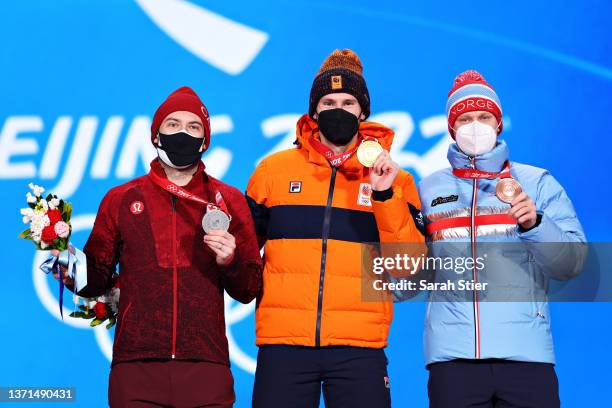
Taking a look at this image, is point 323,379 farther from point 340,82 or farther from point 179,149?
point 340,82

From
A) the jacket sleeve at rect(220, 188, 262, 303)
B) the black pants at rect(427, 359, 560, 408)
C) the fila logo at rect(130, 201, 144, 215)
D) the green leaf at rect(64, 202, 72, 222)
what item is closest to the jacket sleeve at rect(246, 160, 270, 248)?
the jacket sleeve at rect(220, 188, 262, 303)

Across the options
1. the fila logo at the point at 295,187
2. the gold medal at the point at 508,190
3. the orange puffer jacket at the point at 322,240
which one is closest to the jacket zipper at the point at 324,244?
the orange puffer jacket at the point at 322,240

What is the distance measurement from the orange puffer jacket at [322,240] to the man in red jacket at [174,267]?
128 mm

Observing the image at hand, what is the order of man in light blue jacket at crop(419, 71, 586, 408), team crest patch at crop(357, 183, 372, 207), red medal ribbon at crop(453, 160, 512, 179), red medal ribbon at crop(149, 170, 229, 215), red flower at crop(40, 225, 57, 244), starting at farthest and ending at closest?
team crest patch at crop(357, 183, 372, 207), red medal ribbon at crop(453, 160, 512, 179), red medal ribbon at crop(149, 170, 229, 215), man in light blue jacket at crop(419, 71, 586, 408), red flower at crop(40, 225, 57, 244)

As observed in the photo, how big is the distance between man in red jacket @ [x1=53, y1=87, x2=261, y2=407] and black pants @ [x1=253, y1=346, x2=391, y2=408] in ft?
0.58

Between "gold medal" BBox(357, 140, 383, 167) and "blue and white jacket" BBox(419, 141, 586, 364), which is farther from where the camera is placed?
"gold medal" BBox(357, 140, 383, 167)

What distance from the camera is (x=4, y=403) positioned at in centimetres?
453

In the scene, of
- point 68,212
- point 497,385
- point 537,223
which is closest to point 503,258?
point 537,223

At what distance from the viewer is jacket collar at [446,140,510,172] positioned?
327cm

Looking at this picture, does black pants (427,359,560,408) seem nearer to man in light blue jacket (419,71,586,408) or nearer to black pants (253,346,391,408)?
man in light blue jacket (419,71,586,408)

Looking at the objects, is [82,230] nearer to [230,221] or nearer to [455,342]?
[230,221]

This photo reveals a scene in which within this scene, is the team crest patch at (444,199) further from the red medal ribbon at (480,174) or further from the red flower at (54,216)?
the red flower at (54,216)

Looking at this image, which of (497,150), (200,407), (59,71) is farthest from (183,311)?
(59,71)

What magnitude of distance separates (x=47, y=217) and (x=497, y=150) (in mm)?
1570
